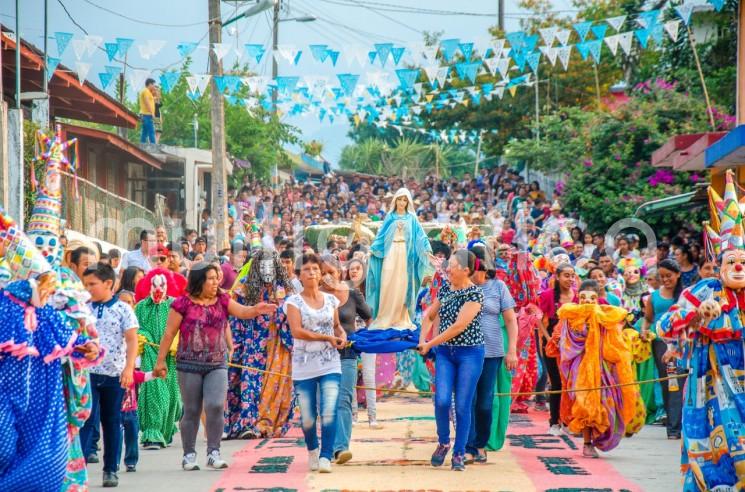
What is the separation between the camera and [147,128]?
3484 centimetres

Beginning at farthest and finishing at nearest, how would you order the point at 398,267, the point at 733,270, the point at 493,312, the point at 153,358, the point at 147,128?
the point at 147,128
the point at 398,267
the point at 153,358
the point at 493,312
the point at 733,270

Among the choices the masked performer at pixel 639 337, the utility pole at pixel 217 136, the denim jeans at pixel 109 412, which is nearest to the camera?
the denim jeans at pixel 109 412

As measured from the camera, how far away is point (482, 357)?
9.87 metres

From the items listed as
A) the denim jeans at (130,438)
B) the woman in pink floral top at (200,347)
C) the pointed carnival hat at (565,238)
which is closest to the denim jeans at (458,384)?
the woman in pink floral top at (200,347)

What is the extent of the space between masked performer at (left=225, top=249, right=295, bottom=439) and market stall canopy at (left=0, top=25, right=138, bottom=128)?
7491 millimetres

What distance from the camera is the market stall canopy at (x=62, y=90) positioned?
68.5 ft

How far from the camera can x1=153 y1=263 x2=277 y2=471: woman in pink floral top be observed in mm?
9742

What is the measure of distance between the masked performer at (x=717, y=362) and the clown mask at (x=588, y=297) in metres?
2.65

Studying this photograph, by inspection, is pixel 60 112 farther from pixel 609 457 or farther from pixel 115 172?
pixel 609 457

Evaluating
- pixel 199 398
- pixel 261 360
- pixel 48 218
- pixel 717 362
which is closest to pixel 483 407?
pixel 199 398

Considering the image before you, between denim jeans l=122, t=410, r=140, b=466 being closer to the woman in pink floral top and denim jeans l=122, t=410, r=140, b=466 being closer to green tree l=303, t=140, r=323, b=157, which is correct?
the woman in pink floral top

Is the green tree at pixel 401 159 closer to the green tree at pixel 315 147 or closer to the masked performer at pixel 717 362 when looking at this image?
the green tree at pixel 315 147

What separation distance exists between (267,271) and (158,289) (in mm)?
1310

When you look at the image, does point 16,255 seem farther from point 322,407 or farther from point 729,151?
point 729,151
